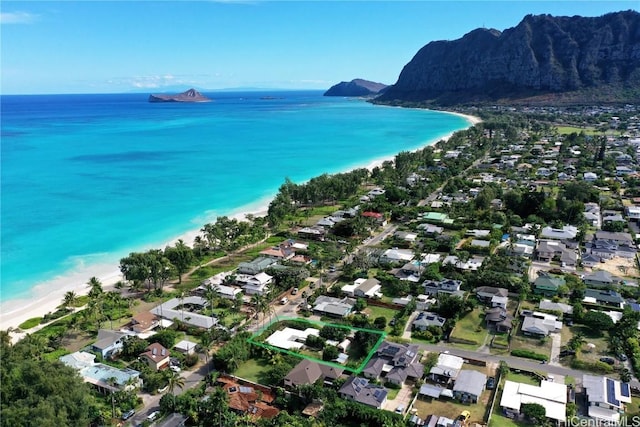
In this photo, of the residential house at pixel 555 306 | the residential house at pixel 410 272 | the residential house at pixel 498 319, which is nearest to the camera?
the residential house at pixel 498 319

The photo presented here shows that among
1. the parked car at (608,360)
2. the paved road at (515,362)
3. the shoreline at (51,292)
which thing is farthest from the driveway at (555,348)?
the shoreline at (51,292)

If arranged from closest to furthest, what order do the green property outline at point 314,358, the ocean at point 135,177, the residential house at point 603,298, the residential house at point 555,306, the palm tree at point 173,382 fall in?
1. the palm tree at point 173,382
2. the green property outline at point 314,358
3. the residential house at point 555,306
4. the residential house at point 603,298
5. the ocean at point 135,177

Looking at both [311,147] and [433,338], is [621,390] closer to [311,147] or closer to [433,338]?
[433,338]

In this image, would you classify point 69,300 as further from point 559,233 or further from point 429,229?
point 559,233

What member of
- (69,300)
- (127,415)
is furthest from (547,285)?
(69,300)

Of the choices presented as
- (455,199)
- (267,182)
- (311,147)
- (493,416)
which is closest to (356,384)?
(493,416)

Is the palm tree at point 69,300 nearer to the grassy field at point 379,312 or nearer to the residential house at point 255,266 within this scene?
the residential house at point 255,266
